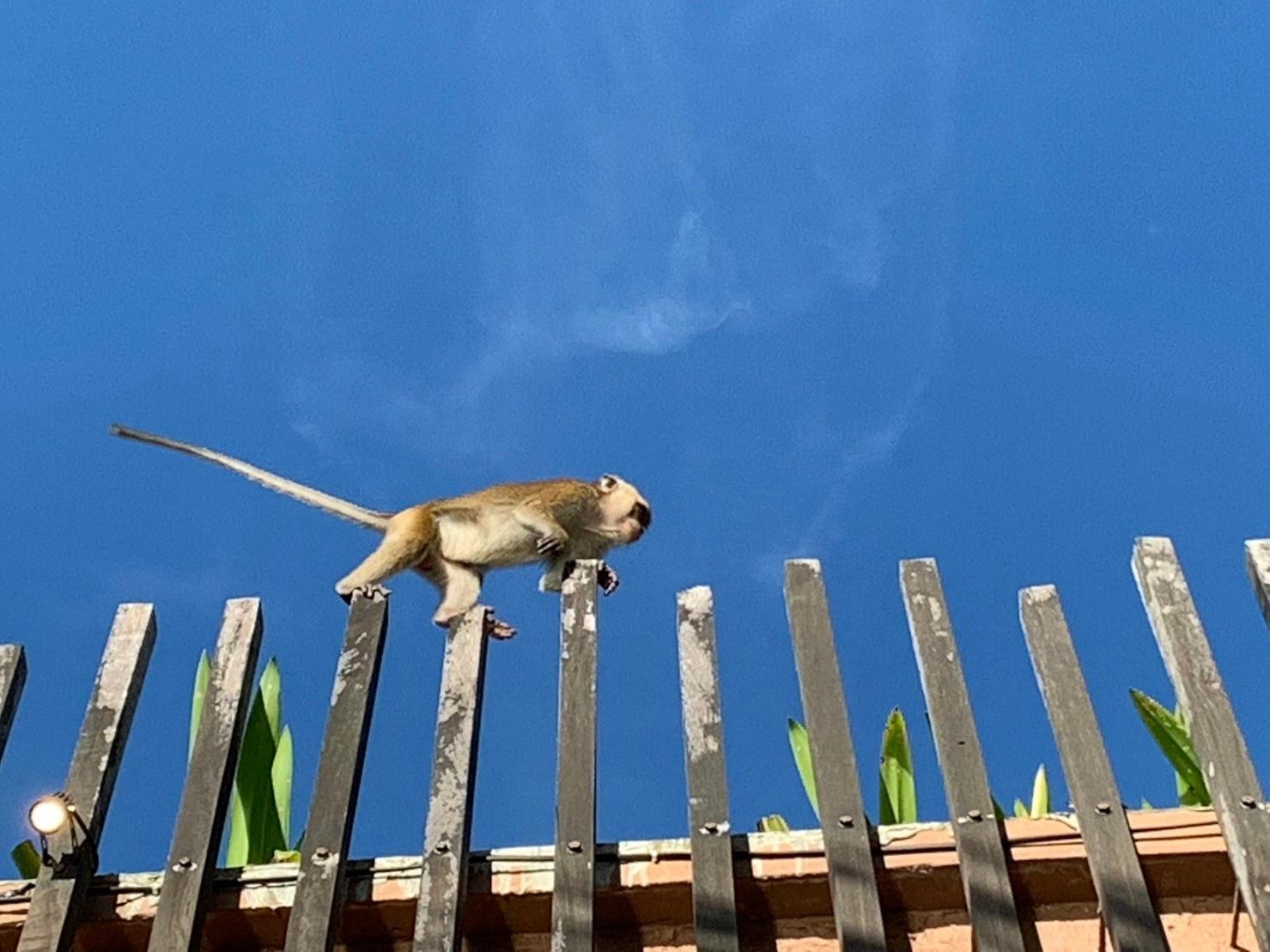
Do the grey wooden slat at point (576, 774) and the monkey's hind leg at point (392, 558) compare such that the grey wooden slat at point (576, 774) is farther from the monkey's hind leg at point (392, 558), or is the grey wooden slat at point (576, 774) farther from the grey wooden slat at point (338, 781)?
the monkey's hind leg at point (392, 558)

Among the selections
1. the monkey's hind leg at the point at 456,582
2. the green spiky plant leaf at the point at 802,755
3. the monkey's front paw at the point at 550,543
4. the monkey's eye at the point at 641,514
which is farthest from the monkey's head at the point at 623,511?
the green spiky plant leaf at the point at 802,755

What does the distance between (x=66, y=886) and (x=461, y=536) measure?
10.0 feet

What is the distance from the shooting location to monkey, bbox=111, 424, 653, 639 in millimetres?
5203

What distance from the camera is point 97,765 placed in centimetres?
270

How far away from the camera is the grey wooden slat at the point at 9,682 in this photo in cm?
283

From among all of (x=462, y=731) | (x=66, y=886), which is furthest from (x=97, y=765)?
(x=462, y=731)

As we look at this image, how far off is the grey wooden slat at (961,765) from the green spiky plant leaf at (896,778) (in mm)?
728

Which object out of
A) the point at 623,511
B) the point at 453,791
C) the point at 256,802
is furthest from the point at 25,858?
the point at 623,511

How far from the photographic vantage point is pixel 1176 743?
3.36 m

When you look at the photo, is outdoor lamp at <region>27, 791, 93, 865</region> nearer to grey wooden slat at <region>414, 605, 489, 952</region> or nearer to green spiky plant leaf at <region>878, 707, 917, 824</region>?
grey wooden slat at <region>414, 605, 489, 952</region>

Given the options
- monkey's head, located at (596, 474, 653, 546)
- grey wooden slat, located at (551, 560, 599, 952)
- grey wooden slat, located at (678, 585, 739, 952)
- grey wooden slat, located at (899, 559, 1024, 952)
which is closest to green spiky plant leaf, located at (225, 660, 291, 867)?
grey wooden slat, located at (551, 560, 599, 952)

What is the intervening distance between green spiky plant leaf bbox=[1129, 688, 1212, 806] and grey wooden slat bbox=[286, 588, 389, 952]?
1868 mm

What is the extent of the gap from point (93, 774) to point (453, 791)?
2.36ft

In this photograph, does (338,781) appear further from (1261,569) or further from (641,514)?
(641,514)
